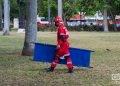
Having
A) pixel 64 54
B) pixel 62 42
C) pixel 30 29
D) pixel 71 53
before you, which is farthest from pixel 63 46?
pixel 30 29

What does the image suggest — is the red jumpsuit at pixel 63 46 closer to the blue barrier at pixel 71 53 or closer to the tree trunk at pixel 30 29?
the blue barrier at pixel 71 53

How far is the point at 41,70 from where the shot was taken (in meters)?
13.9

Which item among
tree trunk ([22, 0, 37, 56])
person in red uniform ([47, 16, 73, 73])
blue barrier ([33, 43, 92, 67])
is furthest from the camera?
tree trunk ([22, 0, 37, 56])

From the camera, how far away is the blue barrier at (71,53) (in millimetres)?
13594

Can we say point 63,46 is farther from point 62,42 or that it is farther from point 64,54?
point 64,54

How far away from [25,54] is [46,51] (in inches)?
229

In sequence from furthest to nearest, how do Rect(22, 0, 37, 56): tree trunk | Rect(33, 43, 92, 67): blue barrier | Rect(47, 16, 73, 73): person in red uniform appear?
Rect(22, 0, 37, 56): tree trunk < Rect(33, 43, 92, 67): blue barrier < Rect(47, 16, 73, 73): person in red uniform

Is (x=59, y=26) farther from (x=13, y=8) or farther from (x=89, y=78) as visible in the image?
(x=13, y=8)

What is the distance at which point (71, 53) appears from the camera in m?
13.6

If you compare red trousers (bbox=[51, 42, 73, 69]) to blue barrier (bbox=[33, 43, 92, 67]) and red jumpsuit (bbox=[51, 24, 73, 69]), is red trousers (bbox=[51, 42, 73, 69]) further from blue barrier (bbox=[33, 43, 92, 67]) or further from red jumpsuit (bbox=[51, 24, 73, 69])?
blue barrier (bbox=[33, 43, 92, 67])

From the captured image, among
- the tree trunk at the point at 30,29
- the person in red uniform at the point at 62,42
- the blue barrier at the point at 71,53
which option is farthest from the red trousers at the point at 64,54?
the tree trunk at the point at 30,29

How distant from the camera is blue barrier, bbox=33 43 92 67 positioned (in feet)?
44.6

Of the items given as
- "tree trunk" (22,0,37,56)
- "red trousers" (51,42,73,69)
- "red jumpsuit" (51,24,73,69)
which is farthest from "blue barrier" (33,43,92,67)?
"tree trunk" (22,0,37,56)

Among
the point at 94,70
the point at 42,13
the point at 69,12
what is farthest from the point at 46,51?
the point at 42,13
